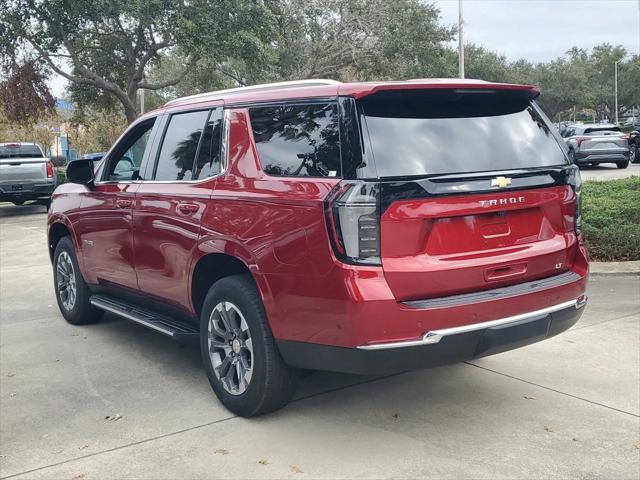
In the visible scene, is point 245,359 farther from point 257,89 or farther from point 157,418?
point 257,89

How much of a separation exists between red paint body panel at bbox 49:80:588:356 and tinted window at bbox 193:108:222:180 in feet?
0.29

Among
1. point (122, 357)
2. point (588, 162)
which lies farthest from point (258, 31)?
point (122, 357)

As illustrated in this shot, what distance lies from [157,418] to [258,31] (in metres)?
22.0

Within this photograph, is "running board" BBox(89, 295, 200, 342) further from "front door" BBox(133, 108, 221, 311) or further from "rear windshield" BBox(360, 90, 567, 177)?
"rear windshield" BBox(360, 90, 567, 177)

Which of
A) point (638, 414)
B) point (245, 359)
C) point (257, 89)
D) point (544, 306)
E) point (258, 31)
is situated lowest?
point (638, 414)

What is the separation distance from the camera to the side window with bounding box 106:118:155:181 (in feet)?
17.7

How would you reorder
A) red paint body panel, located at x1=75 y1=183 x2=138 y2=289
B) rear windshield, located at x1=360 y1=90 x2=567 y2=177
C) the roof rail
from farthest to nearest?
red paint body panel, located at x1=75 y1=183 x2=138 y2=289, the roof rail, rear windshield, located at x1=360 y1=90 x2=567 y2=177

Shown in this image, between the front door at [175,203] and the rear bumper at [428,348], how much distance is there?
1.14 meters

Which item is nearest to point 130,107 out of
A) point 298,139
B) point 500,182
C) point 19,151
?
point 19,151

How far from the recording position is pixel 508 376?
4.84 m

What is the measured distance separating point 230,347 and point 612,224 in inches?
257

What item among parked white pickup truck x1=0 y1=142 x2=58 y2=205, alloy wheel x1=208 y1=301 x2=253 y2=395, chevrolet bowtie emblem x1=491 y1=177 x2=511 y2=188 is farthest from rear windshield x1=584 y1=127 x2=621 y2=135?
alloy wheel x1=208 y1=301 x2=253 y2=395

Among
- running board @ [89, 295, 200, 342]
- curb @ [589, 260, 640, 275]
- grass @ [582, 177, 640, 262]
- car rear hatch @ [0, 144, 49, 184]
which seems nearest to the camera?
running board @ [89, 295, 200, 342]

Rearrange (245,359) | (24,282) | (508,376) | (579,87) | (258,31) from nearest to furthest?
(245,359), (508,376), (24,282), (258,31), (579,87)
